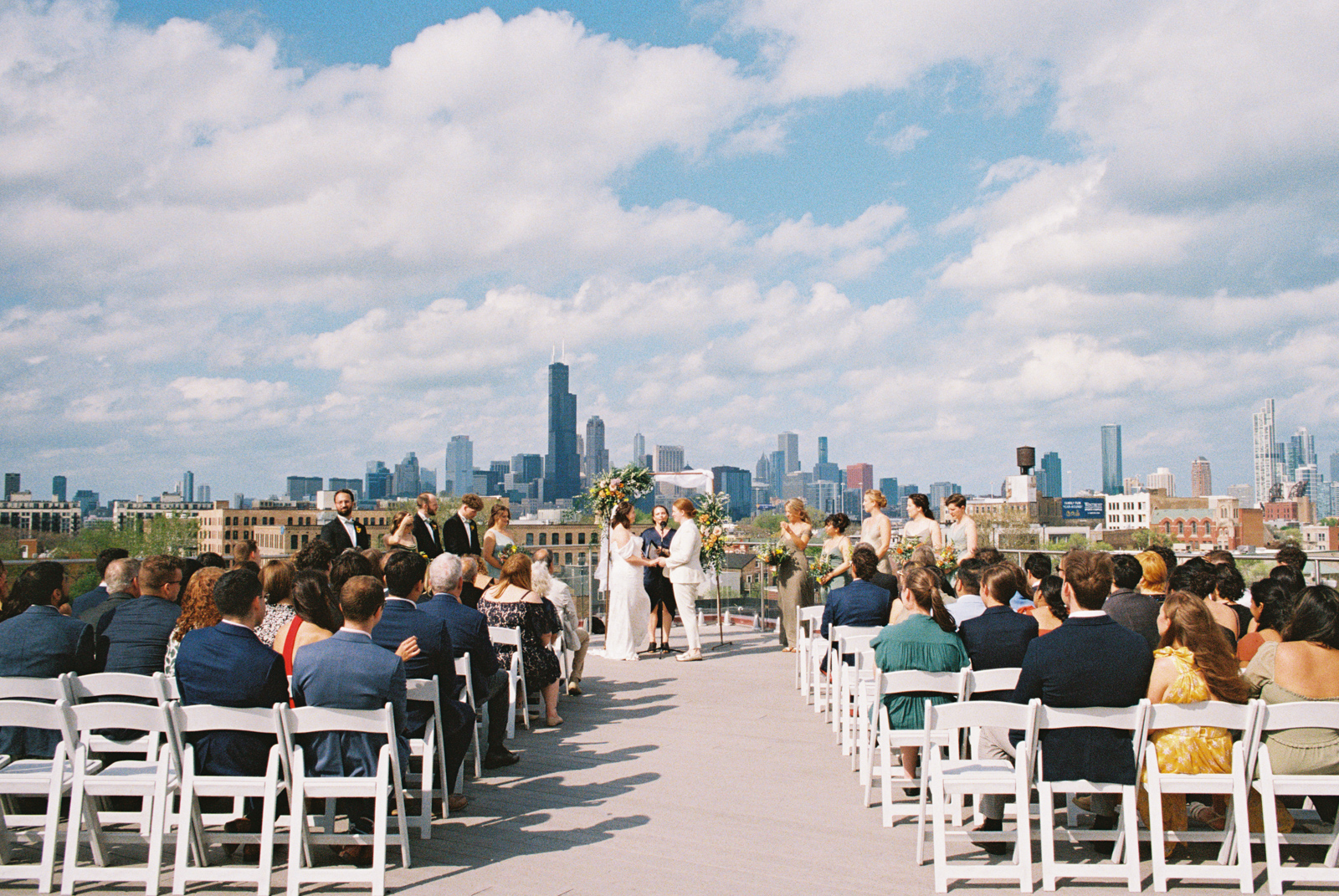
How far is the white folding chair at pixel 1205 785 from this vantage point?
411cm

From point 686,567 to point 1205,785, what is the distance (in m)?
7.07

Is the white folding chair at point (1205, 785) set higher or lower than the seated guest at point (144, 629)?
lower

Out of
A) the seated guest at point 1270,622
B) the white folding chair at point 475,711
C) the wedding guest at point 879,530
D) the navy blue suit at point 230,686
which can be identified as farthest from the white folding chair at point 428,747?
the wedding guest at point 879,530

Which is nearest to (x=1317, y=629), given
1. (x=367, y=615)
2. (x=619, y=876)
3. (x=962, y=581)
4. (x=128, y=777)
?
Answer: (x=962, y=581)

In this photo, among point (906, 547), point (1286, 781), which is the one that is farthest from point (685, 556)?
point (1286, 781)

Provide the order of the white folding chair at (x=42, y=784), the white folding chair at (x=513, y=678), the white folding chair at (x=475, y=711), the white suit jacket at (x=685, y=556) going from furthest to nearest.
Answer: the white suit jacket at (x=685, y=556) → the white folding chair at (x=513, y=678) → the white folding chair at (x=475, y=711) → the white folding chair at (x=42, y=784)

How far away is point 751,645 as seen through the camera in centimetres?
1244

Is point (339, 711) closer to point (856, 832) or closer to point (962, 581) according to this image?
point (856, 832)

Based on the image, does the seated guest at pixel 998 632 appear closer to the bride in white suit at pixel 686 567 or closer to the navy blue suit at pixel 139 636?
the navy blue suit at pixel 139 636

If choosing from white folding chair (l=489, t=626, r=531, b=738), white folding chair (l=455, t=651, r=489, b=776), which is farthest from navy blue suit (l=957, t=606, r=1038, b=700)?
white folding chair (l=489, t=626, r=531, b=738)

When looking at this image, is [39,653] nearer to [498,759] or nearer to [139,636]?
[139,636]

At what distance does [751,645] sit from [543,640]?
17.7 ft

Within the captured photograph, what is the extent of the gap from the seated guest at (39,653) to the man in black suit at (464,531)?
15.6ft

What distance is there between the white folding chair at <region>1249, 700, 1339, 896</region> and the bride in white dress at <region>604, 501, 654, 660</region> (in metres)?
7.15
